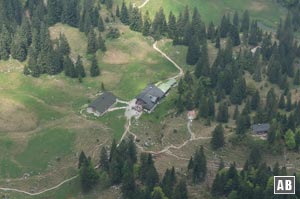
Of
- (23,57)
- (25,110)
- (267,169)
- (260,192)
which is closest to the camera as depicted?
(260,192)

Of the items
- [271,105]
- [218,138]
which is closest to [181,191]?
[218,138]

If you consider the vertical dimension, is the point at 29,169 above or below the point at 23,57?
below

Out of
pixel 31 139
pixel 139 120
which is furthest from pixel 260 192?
pixel 31 139

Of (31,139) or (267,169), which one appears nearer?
(267,169)

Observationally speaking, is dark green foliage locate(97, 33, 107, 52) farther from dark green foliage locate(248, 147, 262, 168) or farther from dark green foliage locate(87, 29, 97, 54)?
dark green foliage locate(248, 147, 262, 168)

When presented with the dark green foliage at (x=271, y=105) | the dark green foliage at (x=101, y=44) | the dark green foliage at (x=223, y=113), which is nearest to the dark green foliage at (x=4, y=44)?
the dark green foliage at (x=101, y=44)

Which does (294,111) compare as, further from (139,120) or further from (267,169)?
(139,120)

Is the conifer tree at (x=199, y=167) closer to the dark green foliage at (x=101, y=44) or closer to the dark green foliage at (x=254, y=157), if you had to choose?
the dark green foliage at (x=254, y=157)
